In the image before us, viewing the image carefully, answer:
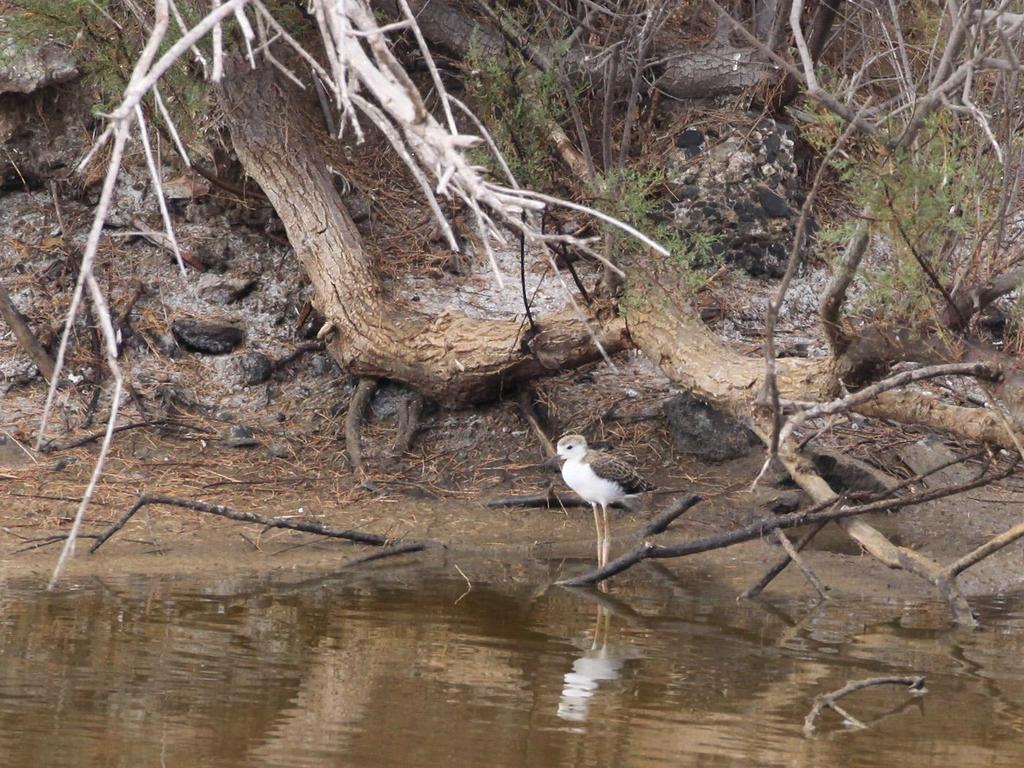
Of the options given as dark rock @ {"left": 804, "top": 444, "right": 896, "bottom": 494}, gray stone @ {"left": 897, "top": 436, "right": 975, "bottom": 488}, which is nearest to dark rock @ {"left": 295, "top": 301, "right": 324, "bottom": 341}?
dark rock @ {"left": 804, "top": 444, "right": 896, "bottom": 494}

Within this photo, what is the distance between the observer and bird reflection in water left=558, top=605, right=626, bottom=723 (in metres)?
5.18

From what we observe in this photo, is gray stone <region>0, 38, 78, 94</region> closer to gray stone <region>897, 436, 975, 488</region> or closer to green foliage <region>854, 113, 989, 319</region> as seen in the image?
green foliage <region>854, 113, 989, 319</region>

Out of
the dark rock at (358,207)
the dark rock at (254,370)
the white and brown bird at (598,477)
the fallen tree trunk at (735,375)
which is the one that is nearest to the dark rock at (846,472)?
the fallen tree trunk at (735,375)

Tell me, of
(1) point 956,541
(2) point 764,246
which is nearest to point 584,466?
(1) point 956,541

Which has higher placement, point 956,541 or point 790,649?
point 956,541

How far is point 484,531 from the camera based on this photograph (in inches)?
320

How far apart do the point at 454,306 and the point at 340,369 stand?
1054 millimetres

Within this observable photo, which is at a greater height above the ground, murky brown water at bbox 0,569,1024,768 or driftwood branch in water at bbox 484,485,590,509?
driftwood branch in water at bbox 484,485,590,509

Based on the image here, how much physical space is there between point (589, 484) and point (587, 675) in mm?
2100

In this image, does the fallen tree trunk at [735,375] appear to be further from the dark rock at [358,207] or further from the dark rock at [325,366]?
the dark rock at [358,207]

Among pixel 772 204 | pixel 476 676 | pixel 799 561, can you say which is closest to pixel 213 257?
pixel 772 204

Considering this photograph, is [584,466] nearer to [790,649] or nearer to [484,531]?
[484,531]

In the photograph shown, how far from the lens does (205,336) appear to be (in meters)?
9.79

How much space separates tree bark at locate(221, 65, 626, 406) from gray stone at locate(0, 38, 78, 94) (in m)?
1.77
